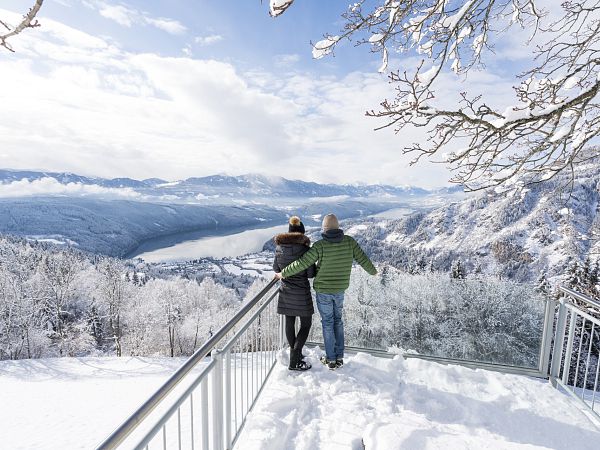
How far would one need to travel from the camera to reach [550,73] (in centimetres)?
342

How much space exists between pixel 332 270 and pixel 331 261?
0.11m

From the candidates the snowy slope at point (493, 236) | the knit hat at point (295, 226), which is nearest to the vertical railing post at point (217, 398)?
the knit hat at point (295, 226)

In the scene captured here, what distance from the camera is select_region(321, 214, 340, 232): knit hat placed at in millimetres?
3510

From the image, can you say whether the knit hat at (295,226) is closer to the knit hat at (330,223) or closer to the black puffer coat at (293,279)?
the black puffer coat at (293,279)

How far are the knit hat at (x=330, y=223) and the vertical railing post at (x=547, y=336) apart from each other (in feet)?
8.59

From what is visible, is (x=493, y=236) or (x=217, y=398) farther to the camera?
(x=493, y=236)

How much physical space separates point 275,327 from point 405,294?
2316 mm

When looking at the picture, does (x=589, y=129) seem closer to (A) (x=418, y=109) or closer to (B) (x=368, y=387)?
(A) (x=418, y=109)

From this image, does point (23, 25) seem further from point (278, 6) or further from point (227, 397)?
point (227, 397)

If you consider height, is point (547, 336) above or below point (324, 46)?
below

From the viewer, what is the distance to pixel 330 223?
11.6 feet

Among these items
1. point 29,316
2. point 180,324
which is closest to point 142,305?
point 180,324

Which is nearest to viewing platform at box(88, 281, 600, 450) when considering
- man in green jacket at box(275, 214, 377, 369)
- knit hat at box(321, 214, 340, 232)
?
man in green jacket at box(275, 214, 377, 369)

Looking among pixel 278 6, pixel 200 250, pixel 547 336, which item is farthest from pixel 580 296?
pixel 200 250
